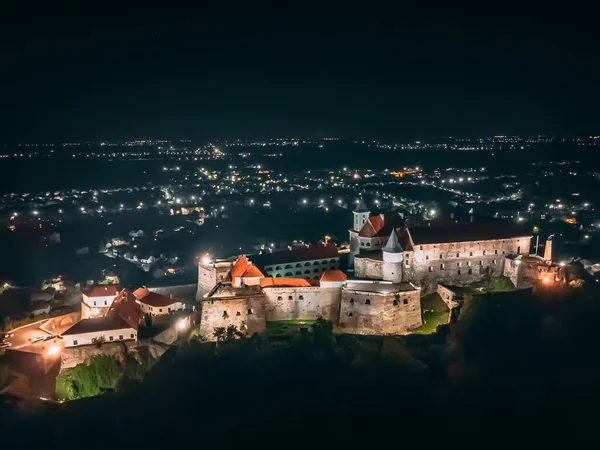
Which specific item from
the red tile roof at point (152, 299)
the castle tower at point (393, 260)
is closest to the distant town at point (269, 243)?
the castle tower at point (393, 260)

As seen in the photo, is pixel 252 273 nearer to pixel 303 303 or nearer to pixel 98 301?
pixel 303 303

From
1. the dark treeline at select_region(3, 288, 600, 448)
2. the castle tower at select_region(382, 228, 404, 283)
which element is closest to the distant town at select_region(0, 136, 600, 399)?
the castle tower at select_region(382, 228, 404, 283)

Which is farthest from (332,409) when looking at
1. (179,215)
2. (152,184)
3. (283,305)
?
(152,184)

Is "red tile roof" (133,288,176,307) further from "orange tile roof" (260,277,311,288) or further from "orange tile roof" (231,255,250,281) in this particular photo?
"orange tile roof" (260,277,311,288)

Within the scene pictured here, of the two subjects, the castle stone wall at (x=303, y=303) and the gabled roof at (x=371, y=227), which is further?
the gabled roof at (x=371, y=227)

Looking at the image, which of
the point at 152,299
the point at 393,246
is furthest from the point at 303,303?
the point at 152,299

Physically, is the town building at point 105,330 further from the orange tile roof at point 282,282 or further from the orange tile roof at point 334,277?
the orange tile roof at point 334,277
